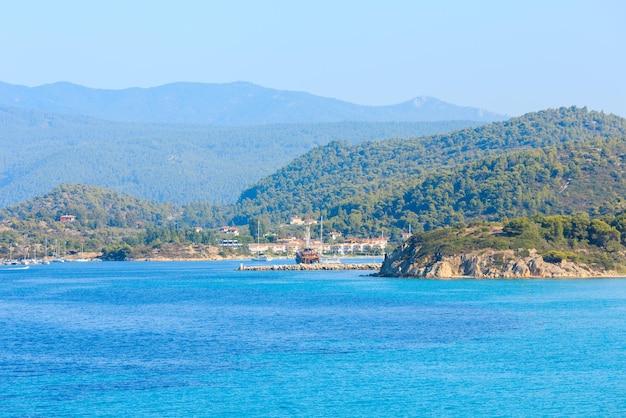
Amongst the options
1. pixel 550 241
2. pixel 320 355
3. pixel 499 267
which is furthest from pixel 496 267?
pixel 320 355

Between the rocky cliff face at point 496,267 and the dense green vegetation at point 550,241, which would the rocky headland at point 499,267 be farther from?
the dense green vegetation at point 550,241

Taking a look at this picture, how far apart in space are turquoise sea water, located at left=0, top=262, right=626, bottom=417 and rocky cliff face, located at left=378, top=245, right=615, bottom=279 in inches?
719

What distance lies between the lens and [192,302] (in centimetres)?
8750

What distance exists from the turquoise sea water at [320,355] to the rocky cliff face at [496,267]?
18270 mm

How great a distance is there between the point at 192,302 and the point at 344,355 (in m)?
38.1

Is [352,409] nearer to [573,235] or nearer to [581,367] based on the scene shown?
[581,367]

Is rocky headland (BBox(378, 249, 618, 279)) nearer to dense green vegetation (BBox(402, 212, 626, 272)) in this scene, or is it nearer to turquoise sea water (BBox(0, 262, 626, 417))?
dense green vegetation (BBox(402, 212, 626, 272))

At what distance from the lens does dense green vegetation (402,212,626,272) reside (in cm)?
11200

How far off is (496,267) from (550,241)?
811 cm

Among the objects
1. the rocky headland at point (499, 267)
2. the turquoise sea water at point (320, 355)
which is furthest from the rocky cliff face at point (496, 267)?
the turquoise sea water at point (320, 355)

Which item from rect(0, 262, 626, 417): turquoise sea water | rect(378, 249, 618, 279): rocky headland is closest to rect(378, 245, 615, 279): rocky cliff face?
rect(378, 249, 618, 279): rocky headland

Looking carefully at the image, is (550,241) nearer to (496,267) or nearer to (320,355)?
(496,267)

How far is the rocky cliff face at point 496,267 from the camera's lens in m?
109

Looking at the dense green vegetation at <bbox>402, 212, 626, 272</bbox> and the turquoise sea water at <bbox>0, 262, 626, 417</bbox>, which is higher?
the dense green vegetation at <bbox>402, 212, 626, 272</bbox>
